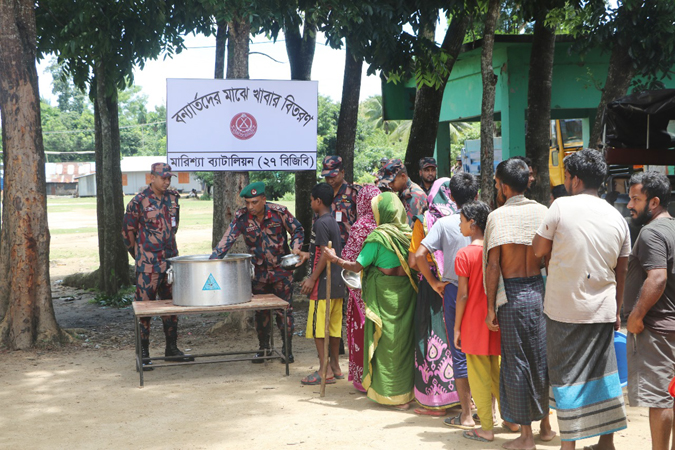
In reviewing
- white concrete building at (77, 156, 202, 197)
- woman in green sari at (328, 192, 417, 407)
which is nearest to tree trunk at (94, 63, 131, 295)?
woman in green sari at (328, 192, 417, 407)

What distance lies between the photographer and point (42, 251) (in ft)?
26.2

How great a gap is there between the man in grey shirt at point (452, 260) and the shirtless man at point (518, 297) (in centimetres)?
52

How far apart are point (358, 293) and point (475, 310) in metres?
1.40

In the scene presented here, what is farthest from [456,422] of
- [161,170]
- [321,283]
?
[161,170]

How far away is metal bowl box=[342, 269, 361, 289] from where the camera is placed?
5.56 metres

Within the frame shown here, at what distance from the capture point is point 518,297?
4.37 metres

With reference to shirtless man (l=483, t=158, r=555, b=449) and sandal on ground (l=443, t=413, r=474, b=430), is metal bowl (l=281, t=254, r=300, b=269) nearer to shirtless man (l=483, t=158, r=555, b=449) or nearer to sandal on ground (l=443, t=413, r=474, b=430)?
sandal on ground (l=443, t=413, r=474, b=430)

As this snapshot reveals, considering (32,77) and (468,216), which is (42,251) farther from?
(468,216)

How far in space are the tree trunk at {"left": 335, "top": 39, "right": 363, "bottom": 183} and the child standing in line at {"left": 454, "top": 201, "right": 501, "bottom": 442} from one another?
6472 mm

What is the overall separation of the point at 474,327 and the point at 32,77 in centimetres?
593

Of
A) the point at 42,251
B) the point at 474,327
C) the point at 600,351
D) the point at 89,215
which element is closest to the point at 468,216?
the point at 474,327

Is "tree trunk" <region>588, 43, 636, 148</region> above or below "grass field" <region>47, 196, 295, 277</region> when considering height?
above

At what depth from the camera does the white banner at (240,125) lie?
763cm

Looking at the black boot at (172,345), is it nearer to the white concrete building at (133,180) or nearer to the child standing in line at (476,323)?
the child standing in line at (476,323)
